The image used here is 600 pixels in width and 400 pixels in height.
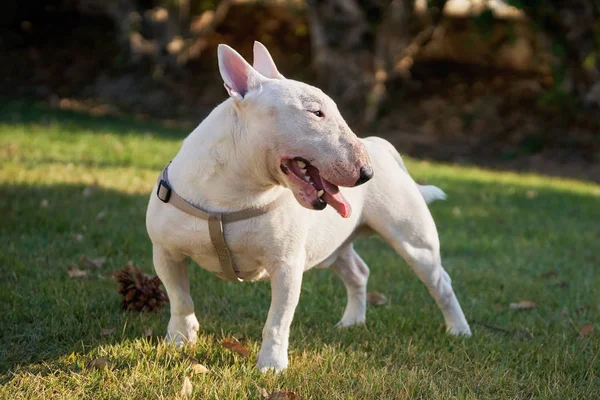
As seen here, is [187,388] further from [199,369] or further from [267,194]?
[267,194]

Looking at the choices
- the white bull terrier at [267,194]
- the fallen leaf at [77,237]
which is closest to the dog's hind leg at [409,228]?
the white bull terrier at [267,194]

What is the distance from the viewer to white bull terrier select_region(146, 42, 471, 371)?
10.5 feet

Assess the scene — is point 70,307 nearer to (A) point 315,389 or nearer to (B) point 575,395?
(A) point 315,389

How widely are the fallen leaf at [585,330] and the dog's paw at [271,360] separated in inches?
77.5

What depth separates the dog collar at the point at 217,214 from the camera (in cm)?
340

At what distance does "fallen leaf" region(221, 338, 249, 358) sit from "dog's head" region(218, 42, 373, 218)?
3.06 ft

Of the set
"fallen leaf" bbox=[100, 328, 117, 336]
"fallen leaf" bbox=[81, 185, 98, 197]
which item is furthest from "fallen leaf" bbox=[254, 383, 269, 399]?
"fallen leaf" bbox=[81, 185, 98, 197]

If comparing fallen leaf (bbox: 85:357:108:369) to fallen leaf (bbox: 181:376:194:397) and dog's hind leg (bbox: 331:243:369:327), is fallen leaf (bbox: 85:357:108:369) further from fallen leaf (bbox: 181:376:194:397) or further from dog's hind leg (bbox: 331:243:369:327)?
dog's hind leg (bbox: 331:243:369:327)

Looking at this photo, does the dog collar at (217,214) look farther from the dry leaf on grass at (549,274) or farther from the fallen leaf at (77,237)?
the dry leaf on grass at (549,274)

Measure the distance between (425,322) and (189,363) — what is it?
1.66 m

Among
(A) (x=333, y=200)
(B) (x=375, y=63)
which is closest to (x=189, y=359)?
(A) (x=333, y=200)

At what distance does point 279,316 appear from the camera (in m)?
3.54

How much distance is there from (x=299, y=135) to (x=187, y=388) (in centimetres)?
110

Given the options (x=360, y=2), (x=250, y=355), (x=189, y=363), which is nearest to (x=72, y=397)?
(x=189, y=363)
